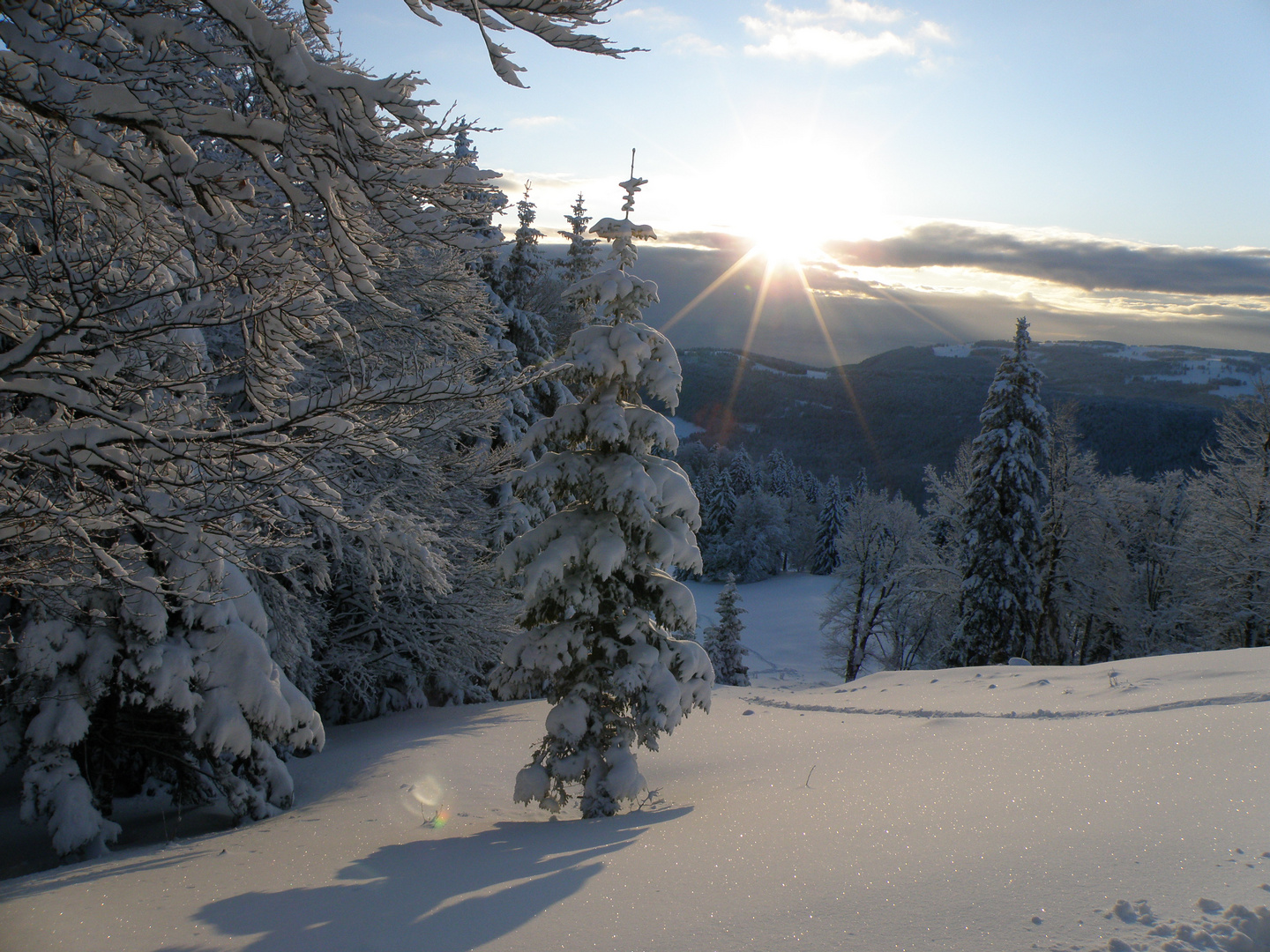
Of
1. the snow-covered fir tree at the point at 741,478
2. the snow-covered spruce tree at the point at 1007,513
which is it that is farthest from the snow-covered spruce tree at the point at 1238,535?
the snow-covered fir tree at the point at 741,478

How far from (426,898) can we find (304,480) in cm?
385

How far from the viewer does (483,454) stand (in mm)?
15555

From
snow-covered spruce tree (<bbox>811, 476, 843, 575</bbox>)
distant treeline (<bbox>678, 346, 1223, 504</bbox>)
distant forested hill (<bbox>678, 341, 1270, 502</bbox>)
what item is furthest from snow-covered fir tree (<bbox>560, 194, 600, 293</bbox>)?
distant forested hill (<bbox>678, 341, 1270, 502</bbox>)

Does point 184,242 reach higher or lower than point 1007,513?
higher

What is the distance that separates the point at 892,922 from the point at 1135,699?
770 cm

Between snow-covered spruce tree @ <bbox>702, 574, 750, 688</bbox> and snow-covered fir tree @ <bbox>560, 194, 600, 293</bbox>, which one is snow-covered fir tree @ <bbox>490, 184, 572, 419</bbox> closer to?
snow-covered fir tree @ <bbox>560, 194, 600, 293</bbox>

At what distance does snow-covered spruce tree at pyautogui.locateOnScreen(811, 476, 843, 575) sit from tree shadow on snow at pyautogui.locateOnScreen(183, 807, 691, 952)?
6822 cm

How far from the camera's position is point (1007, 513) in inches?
925

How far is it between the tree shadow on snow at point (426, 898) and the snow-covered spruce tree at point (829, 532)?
68223mm

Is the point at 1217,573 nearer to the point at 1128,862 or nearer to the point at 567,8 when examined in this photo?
the point at 1128,862

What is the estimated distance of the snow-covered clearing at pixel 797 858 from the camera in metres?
3.79

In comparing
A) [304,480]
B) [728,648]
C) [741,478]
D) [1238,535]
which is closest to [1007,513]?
[1238,535]

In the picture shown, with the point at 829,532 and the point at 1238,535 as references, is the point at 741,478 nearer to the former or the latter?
the point at 829,532

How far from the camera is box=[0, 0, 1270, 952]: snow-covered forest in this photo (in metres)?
3.75
